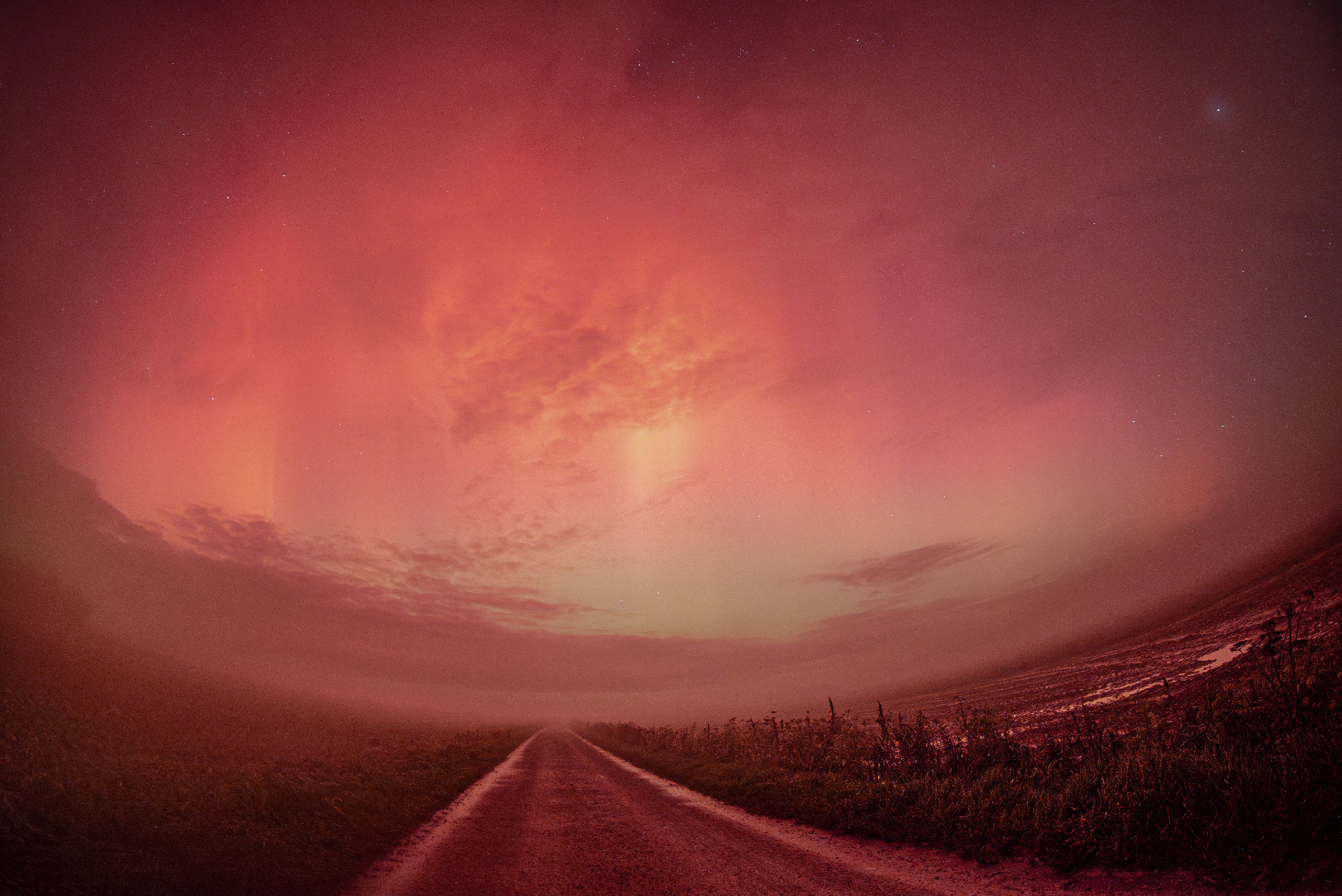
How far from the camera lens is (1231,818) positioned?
21.7 feet

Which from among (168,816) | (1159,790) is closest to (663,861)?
(1159,790)

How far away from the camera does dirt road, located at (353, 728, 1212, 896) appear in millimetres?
7766

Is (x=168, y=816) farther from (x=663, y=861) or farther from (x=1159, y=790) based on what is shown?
(x=1159, y=790)

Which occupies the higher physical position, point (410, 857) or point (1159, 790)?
point (1159, 790)

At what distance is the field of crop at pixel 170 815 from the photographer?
24.9 feet

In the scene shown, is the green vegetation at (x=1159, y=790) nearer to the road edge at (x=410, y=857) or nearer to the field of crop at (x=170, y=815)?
the road edge at (x=410, y=857)

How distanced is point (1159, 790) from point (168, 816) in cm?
1806

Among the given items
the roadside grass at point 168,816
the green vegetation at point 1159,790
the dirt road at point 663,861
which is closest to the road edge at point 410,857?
the dirt road at point 663,861

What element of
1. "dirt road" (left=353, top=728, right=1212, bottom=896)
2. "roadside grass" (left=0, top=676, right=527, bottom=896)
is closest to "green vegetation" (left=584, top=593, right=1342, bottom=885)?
"dirt road" (left=353, top=728, right=1212, bottom=896)

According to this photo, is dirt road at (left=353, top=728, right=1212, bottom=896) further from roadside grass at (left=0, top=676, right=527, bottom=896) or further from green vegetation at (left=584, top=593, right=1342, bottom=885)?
roadside grass at (left=0, top=676, right=527, bottom=896)

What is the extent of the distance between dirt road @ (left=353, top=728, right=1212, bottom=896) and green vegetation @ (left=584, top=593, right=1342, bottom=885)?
0.55 m

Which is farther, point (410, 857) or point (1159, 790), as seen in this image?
point (410, 857)

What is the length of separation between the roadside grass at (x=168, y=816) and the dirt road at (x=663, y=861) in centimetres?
135

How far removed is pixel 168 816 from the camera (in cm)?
978
